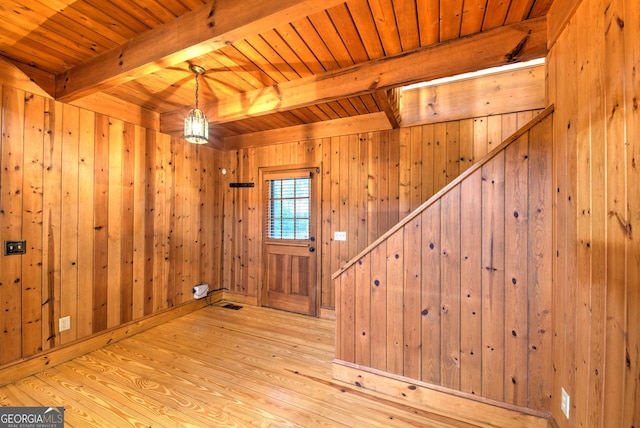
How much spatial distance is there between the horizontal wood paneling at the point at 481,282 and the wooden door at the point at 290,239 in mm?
1738

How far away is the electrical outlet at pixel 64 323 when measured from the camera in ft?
7.95

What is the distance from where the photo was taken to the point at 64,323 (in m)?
2.44

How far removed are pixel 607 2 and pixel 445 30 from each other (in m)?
0.87

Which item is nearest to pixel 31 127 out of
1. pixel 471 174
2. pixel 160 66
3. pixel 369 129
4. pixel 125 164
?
pixel 125 164

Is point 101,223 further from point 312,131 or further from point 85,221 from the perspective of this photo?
point 312,131

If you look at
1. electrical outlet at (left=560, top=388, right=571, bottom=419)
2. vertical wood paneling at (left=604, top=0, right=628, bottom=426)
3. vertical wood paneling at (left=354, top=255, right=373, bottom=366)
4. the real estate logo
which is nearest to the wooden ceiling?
vertical wood paneling at (left=604, top=0, right=628, bottom=426)

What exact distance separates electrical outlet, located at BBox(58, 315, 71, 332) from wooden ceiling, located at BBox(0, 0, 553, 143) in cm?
208

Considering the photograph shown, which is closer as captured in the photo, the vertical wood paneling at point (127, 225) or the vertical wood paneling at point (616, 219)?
the vertical wood paneling at point (616, 219)

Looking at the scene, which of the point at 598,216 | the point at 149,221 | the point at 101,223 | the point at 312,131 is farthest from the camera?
the point at 312,131

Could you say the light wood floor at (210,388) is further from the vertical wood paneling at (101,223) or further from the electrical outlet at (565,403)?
the electrical outlet at (565,403)

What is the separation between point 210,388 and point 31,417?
1130mm

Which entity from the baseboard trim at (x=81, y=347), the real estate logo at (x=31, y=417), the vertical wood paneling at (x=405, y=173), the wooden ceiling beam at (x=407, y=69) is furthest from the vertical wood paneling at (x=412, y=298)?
the baseboard trim at (x=81, y=347)

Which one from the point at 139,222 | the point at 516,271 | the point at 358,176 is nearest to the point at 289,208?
the point at 358,176

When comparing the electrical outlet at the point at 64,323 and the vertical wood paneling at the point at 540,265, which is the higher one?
the vertical wood paneling at the point at 540,265
